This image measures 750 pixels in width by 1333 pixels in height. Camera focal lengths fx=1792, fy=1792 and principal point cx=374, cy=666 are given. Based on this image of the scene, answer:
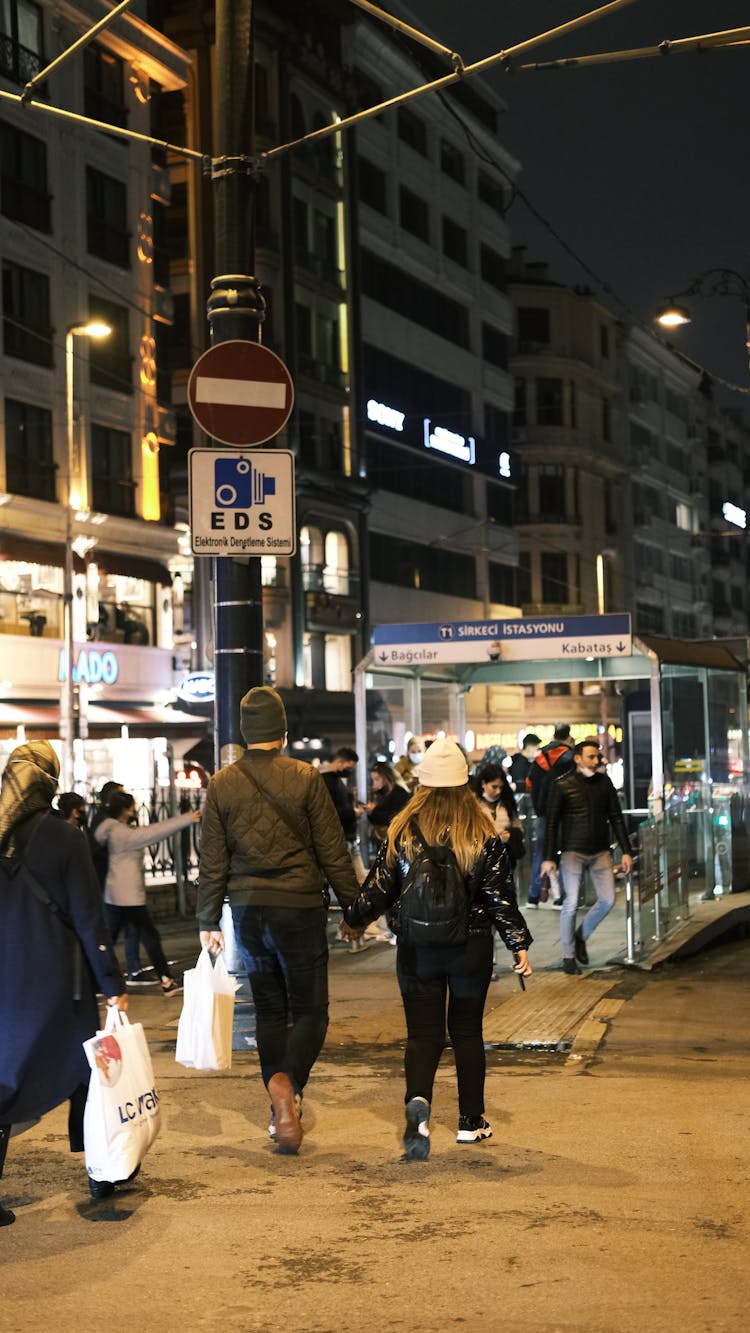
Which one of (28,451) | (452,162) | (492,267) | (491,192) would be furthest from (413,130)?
(28,451)

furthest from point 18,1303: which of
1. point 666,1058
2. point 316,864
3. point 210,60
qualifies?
point 210,60

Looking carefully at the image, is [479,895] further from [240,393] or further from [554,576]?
[554,576]

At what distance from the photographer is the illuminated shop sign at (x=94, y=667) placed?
1519 inches

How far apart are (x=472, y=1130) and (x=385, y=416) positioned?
49210mm

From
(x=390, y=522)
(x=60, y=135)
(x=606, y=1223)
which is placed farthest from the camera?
(x=390, y=522)

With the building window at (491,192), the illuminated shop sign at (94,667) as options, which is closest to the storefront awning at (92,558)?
the illuminated shop sign at (94,667)

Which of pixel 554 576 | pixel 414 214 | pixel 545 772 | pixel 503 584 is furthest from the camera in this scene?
pixel 554 576

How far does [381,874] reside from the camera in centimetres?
757

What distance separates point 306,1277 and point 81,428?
35240mm

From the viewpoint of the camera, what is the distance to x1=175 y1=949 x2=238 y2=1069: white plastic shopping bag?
7.97 metres

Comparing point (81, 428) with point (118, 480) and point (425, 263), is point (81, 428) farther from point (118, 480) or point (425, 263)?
point (425, 263)

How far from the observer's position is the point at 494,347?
2571 inches

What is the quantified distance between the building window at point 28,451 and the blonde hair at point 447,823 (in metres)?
30.9

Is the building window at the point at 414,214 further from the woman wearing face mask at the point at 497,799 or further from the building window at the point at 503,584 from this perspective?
the woman wearing face mask at the point at 497,799
